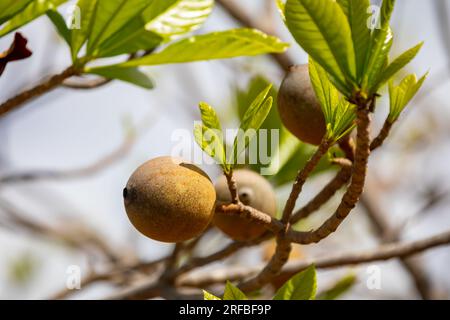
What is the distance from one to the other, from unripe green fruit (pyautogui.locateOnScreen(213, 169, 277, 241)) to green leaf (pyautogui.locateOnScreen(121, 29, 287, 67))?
8.5 inches

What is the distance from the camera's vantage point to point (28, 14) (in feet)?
3.58

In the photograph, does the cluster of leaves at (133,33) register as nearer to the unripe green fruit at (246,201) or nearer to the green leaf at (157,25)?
the green leaf at (157,25)

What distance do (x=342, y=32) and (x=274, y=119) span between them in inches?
30.7

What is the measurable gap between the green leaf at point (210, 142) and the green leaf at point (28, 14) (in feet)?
1.09

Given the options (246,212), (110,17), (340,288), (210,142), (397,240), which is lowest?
(397,240)

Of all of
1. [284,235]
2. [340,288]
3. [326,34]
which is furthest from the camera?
[340,288]

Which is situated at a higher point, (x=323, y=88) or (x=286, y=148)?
(x=323, y=88)


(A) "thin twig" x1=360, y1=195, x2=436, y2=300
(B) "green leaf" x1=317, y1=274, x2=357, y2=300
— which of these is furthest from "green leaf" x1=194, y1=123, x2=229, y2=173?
(A) "thin twig" x1=360, y1=195, x2=436, y2=300

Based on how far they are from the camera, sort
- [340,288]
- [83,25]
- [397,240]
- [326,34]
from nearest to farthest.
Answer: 1. [326,34]
2. [83,25]
3. [340,288]
4. [397,240]

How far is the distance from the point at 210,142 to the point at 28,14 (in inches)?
14.4

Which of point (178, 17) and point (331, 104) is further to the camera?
point (178, 17)

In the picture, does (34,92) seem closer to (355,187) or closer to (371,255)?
(355,187)

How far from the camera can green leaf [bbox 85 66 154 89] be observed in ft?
3.93

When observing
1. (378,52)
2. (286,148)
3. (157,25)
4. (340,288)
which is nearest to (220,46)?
(157,25)
